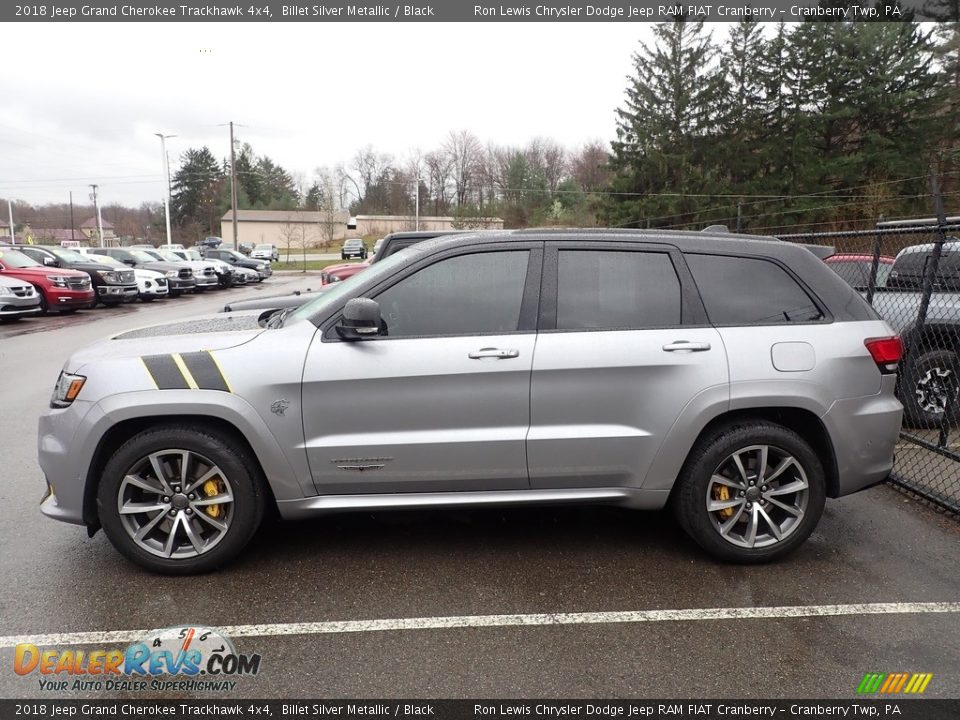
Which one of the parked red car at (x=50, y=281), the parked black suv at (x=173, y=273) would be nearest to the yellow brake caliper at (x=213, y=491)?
the parked red car at (x=50, y=281)

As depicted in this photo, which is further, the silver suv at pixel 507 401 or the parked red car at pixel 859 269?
the parked red car at pixel 859 269

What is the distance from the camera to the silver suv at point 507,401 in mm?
3318

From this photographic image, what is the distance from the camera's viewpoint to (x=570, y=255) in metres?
3.59

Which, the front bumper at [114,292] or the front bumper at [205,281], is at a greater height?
the front bumper at [205,281]

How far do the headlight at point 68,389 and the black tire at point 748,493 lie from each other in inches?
127

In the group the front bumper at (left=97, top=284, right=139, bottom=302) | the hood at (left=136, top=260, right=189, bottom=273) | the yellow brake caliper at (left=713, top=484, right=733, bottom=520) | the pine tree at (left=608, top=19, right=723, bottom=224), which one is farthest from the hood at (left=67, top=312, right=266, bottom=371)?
the pine tree at (left=608, top=19, right=723, bottom=224)

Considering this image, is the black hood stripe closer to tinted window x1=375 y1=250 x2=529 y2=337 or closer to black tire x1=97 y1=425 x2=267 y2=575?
black tire x1=97 y1=425 x2=267 y2=575

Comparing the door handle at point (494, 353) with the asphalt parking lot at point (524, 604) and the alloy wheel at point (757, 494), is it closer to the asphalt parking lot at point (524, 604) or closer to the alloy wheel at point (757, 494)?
the asphalt parking lot at point (524, 604)

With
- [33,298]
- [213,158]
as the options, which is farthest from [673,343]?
[213,158]

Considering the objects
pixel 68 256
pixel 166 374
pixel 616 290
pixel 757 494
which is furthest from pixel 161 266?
pixel 757 494

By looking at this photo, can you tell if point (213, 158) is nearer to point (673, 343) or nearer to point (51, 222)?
point (51, 222)

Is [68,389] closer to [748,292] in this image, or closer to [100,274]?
[748,292]

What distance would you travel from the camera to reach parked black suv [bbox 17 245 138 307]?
1869 centimetres

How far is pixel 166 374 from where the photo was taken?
329 cm
